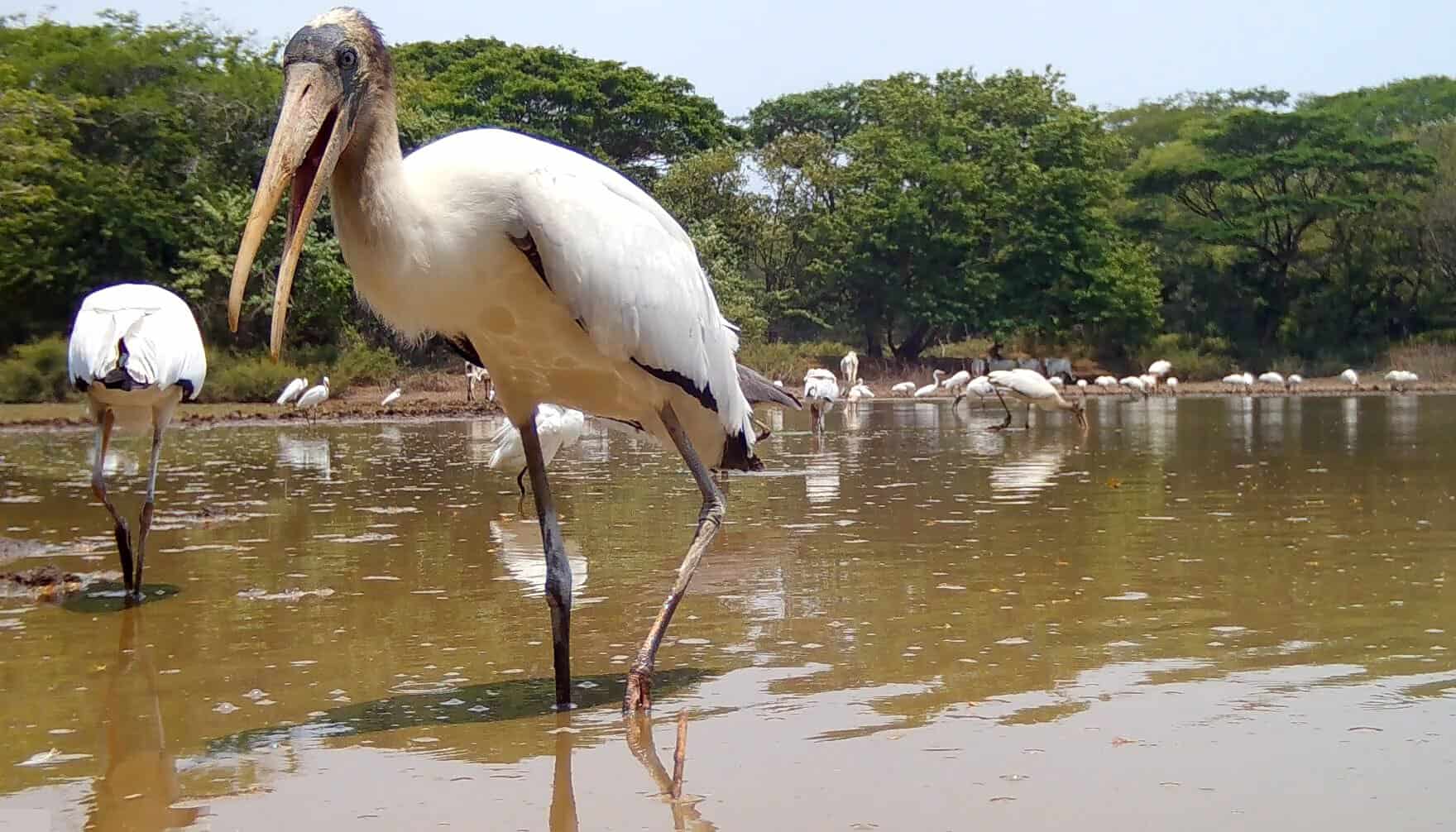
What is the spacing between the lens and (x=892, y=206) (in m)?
40.2

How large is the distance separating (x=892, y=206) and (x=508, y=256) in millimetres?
36375

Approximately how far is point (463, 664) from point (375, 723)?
35.7 inches

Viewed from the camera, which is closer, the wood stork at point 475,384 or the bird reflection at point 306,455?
the bird reflection at point 306,455

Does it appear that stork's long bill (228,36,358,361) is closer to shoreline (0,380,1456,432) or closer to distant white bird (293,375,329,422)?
shoreline (0,380,1456,432)

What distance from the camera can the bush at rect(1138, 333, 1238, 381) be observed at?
141ft

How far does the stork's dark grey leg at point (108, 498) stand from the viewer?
23.6 feet

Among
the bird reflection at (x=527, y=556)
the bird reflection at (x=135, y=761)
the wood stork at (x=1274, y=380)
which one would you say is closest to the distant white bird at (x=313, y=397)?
the bird reflection at (x=527, y=556)

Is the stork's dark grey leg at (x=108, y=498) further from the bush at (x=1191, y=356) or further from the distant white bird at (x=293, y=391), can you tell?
the bush at (x=1191, y=356)

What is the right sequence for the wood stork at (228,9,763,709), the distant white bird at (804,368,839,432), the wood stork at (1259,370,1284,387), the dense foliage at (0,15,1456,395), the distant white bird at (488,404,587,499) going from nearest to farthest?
the wood stork at (228,9,763,709) < the distant white bird at (488,404,587,499) < the distant white bird at (804,368,839,432) < the dense foliage at (0,15,1456,395) < the wood stork at (1259,370,1284,387)

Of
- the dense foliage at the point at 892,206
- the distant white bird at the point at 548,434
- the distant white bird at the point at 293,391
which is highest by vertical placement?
the dense foliage at the point at 892,206

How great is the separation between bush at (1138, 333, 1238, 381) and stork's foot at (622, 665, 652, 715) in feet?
130

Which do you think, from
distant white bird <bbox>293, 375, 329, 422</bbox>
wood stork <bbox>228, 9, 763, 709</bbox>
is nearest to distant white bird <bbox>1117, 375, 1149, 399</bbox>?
distant white bird <bbox>293, 375, 329, 422</bbox>

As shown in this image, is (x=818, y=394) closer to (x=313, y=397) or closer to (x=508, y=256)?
(x=313, y=397)

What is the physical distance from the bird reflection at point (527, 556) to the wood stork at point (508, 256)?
5.93 ft
